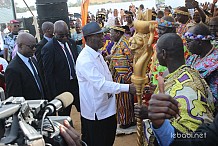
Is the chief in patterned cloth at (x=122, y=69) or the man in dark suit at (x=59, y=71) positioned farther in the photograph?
the chief in patterned cloth at (x=122, y=69)

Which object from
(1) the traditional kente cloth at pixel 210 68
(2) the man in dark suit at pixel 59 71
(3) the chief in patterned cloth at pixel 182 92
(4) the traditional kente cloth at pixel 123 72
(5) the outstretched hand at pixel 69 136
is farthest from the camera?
(4) the traditional kente cloth at pixel 123 72

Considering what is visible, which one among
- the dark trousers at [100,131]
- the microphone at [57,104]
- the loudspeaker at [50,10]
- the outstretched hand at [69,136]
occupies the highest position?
the loudspeaker at [50,10]

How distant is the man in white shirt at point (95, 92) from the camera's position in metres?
3.33

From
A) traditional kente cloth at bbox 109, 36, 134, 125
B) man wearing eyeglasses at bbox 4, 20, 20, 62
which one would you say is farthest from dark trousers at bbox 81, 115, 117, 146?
man wearing eyeglasses at bbox 4, 20, 20, 62

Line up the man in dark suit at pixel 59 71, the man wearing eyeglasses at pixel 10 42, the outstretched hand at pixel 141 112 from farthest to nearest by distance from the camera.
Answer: the man wearing eyeglasses at pixel 10 42, the man in dark suit at pixel 59 71, the outstretched hand at pixel 141 112

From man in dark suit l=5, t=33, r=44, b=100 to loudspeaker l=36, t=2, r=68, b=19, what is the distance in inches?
144

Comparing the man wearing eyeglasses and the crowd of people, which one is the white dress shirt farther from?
the man wearing eyeglasses

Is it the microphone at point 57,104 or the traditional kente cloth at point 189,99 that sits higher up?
the microphone at point 57,104

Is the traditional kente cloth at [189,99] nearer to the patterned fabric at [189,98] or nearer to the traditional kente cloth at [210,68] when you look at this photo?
the patterned fabric at [189,98]

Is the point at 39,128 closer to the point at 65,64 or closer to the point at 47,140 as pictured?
the point at 47,140

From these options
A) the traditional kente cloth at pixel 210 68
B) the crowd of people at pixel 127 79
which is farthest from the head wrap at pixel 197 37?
the traditional kente cloth at pixel 210 68

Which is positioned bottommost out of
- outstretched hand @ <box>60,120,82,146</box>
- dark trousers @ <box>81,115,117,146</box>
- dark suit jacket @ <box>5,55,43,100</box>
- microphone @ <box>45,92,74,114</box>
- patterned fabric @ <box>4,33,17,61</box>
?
dark trousers @ <box>81,115,117,146</box>

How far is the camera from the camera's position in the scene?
1.10 metres

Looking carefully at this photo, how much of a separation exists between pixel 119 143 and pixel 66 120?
11.7 feet
